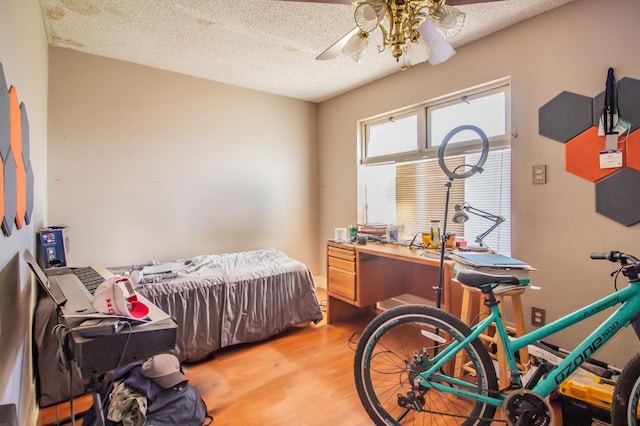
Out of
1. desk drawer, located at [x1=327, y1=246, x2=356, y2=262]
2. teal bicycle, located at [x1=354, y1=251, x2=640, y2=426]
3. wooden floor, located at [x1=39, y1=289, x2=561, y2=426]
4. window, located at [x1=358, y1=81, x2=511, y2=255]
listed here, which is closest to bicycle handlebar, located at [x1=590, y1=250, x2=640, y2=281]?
teal bicycle, located at [x1=354, y1=251, x2=640, y2=426]

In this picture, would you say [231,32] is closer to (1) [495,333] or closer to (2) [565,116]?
(2) [565,116]

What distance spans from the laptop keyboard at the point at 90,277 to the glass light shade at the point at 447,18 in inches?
85.8

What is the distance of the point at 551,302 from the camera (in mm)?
2150

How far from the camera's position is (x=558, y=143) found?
6.90 feet

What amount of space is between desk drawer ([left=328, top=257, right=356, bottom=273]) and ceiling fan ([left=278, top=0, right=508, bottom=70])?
1.71m

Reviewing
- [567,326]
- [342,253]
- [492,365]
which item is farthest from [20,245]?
[567,326]

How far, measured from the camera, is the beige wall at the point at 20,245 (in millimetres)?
1180

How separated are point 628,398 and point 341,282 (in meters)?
2.00

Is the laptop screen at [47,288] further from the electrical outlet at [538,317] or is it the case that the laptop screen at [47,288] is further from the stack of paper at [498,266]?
the electrical outlet at [538,317]

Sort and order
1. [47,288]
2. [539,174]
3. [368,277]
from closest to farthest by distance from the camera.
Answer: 1. [47,288]
2. [539,174]
3. [368,277]

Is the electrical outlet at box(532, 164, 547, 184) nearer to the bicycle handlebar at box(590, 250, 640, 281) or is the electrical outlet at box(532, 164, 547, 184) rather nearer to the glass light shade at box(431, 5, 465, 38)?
the bicycle handlebar at box(590, 250, 640, 281)

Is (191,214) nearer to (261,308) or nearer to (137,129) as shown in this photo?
(137,129)

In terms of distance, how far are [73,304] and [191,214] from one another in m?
2.25

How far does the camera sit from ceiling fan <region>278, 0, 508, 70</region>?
1.46m
